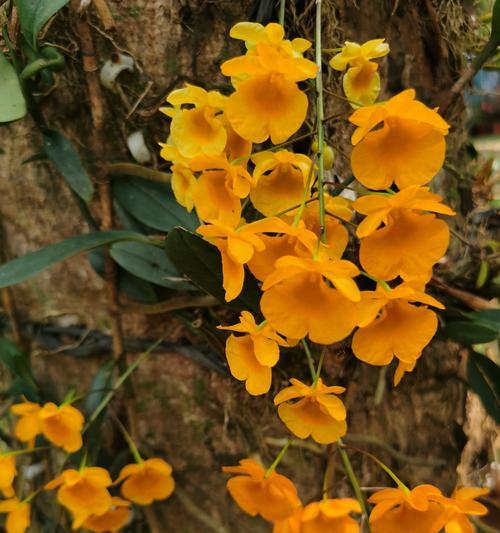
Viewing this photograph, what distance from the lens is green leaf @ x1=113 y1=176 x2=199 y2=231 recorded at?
0.87 metres

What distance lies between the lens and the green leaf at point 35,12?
737mm

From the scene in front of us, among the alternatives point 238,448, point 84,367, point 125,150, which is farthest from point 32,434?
point 125,150

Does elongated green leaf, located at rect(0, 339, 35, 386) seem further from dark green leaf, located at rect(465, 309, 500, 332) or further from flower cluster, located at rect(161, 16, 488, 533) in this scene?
dark green leaf, located at rect(465, 309, 500, 332)

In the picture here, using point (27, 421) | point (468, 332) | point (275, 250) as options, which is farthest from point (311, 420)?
point (27, 421)

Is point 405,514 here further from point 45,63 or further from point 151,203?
point 45,63

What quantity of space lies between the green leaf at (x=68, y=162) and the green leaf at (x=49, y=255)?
0.06 m

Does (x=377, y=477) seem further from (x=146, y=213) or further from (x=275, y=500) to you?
(x=146, y=213)

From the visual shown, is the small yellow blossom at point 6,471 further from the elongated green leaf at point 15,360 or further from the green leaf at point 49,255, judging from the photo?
the green leaf at point 49,255

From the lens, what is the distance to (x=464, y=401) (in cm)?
102

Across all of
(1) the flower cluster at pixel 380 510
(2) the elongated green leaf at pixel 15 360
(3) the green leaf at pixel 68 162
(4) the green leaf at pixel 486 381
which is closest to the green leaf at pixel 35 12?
(3) the green leaf at pixel 68 162

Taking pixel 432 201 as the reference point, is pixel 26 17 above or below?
above

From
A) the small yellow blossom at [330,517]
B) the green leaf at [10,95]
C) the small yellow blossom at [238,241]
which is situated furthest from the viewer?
the green leaf at [10,95]

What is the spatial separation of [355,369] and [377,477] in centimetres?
18

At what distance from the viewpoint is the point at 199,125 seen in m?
0.62
